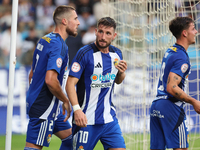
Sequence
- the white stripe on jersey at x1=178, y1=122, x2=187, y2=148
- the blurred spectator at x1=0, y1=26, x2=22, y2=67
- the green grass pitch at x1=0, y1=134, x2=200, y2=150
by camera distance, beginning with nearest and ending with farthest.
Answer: the white stripe on jersey at x1=178, y1=122, x2=187, y2=148
the green grass pitch at x1=0, y1=134, x2=200, y2=150
the blurred spectator at x1=0, y1=26, x2=22, y2=67

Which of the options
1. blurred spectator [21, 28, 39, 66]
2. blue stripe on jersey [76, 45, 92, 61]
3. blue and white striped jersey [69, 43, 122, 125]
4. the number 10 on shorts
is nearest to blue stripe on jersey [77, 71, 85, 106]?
blue and white striped jersey [69, 43, 122, 125]

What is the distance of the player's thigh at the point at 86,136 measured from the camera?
3627 mm

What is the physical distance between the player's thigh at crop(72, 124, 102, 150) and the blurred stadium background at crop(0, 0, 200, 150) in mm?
1911

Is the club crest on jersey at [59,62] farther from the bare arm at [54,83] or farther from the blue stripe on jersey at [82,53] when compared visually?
the blue stripe on jersey at [82,53]

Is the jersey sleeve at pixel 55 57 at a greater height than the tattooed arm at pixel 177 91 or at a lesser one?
greater

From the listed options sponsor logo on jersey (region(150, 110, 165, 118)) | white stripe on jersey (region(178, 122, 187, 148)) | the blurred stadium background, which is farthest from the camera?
the blurred stadium background

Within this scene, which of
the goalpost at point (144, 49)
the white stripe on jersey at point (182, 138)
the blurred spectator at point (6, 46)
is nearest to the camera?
the white stripe on jersey at point (182, 138)

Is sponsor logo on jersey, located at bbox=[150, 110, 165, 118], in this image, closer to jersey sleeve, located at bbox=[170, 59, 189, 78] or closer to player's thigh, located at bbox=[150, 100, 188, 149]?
player's thigh, located at bbox=[150, 100, 188, 149]

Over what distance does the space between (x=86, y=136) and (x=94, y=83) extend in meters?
0.62

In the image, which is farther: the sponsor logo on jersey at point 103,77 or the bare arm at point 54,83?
the sponsor logo on jersey at point 103,77

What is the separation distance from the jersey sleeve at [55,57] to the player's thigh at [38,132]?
26.3 inches

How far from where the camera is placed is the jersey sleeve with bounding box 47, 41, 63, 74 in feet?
11.8

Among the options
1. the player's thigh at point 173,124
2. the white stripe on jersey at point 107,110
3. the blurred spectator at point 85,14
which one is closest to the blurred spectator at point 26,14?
the blurred spectator at point 85,14

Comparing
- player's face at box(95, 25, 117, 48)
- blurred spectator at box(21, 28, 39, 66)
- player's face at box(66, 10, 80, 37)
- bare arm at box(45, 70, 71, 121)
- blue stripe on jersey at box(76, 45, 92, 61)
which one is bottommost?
bare arm at box(45, 70, 71, 121)
